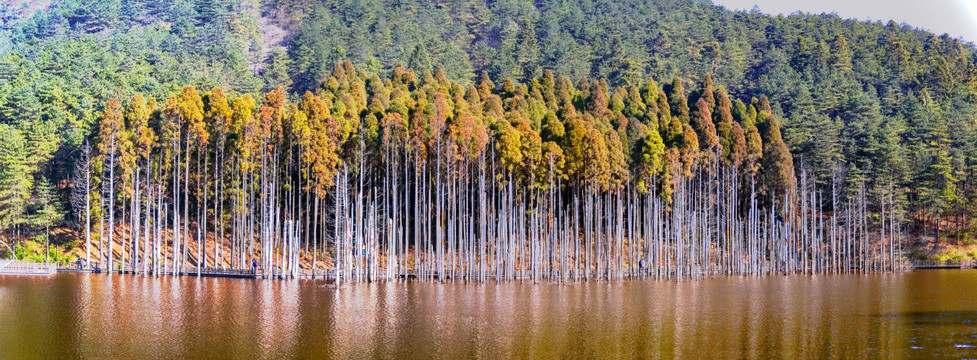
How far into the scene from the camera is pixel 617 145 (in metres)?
62.8

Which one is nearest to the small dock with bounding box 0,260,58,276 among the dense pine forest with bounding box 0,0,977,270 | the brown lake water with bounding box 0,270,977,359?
the brown lake water with bounding box 0,270,977,359

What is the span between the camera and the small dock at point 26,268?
Result: 169ft

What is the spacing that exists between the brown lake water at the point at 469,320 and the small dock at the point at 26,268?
2.18m

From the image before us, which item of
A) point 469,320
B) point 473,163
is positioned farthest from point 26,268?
point 469,320

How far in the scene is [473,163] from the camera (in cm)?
5828

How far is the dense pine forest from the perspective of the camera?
55.7 metres

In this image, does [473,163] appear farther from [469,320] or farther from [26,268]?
[26,268]

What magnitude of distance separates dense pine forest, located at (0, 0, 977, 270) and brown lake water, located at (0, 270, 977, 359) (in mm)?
5508

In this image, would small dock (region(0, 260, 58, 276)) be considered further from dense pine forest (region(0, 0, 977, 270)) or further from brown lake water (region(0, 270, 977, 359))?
dense pine forest (region(0, 0, 977, 270))

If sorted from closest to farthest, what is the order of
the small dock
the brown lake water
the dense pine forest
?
1. the brown lake water
2. the small dock
3. the dense pine forest

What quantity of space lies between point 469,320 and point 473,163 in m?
23.5

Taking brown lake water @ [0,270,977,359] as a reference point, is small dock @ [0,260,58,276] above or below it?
above

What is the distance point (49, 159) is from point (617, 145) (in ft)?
116

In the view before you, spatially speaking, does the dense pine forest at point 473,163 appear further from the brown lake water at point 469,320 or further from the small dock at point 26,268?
the brown lake water at point 469,320
